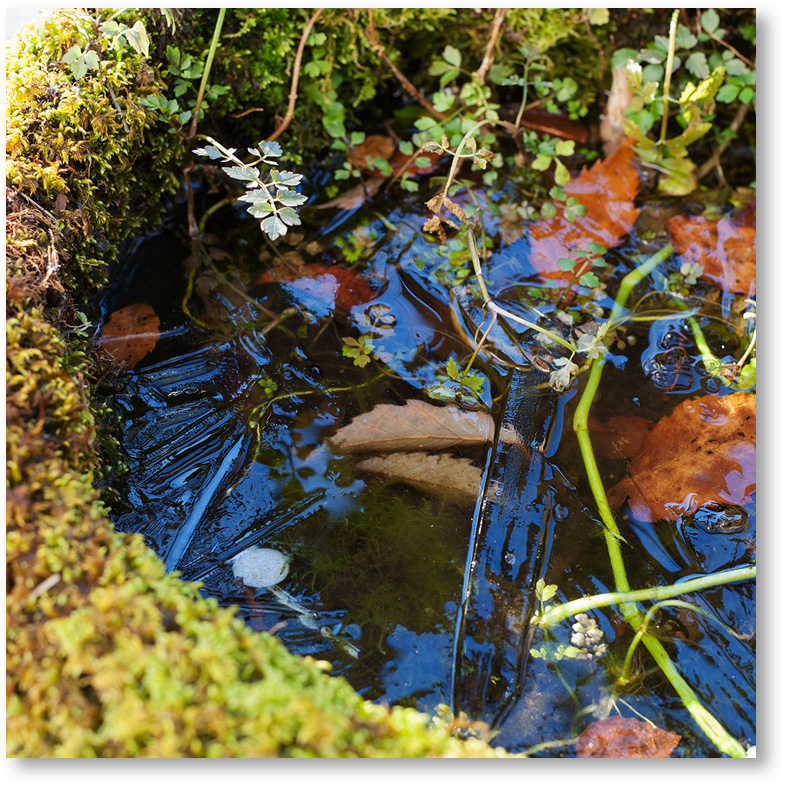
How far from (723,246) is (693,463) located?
4.13ft

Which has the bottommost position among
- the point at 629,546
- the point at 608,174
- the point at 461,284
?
the point at 629,546

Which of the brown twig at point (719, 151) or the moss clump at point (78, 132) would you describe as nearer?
the moss clump at point (78, 132)

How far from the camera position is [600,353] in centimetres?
240

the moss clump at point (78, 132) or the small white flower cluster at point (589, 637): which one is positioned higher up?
the moss clump at point (78, 132)

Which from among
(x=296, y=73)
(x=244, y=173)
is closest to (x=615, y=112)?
(x=296, y=73)

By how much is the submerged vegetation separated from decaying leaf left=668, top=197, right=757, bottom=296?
13 millimetres

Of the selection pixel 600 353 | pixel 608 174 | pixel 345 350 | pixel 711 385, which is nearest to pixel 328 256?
pixel 345 350

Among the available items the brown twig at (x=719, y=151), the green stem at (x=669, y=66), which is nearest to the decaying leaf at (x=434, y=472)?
the green stem at (x=669, y=66)

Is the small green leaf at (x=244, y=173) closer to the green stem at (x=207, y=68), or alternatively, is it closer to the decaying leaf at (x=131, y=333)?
the green stem at (x=207, y=68)

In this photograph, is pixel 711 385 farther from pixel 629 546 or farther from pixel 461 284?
pixel 461 284

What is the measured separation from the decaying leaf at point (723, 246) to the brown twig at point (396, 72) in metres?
1.30

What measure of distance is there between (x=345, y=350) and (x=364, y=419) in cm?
36

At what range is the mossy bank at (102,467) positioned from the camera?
1189mm

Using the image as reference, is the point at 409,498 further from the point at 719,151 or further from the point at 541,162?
the point at 719,151
